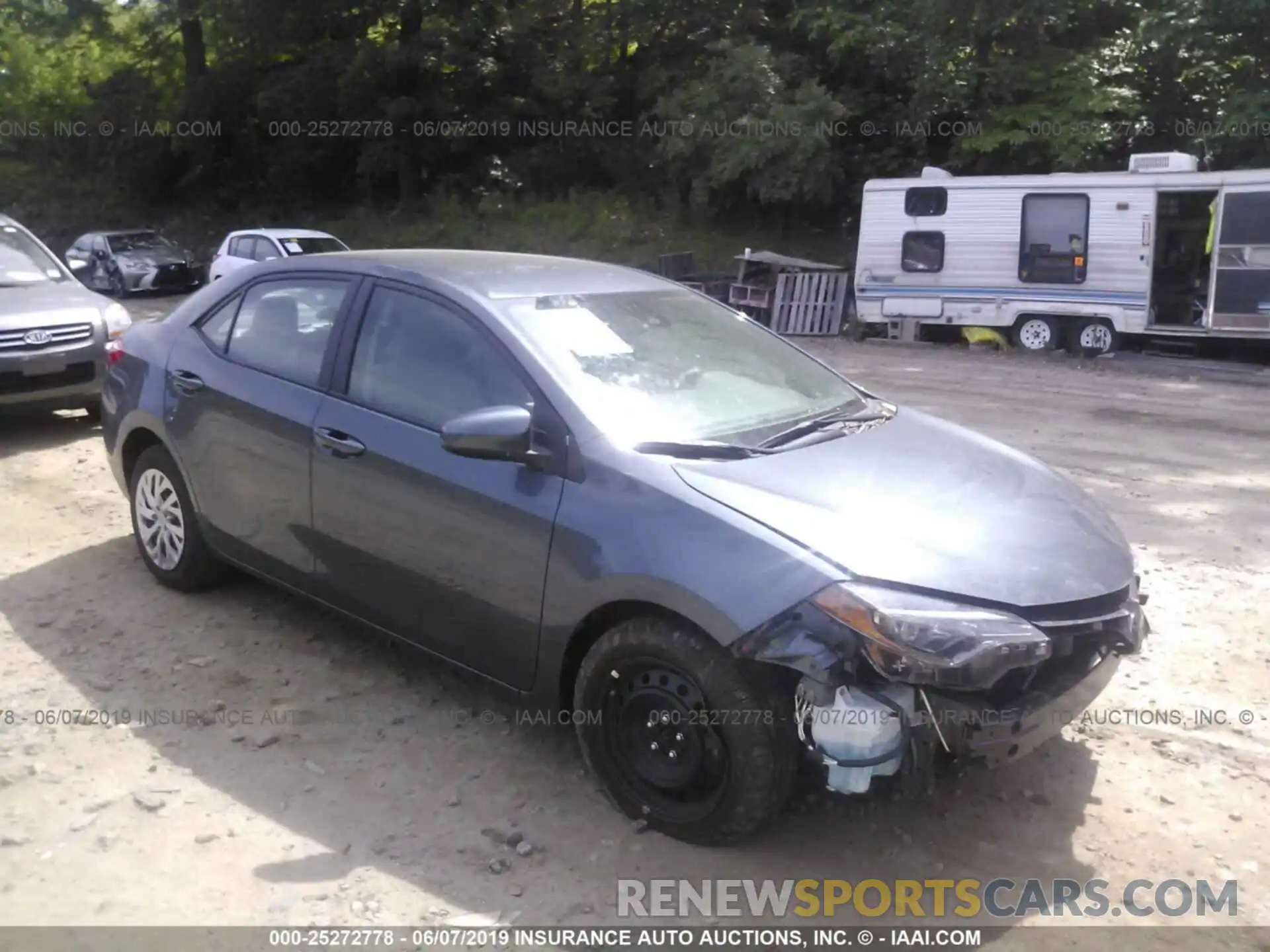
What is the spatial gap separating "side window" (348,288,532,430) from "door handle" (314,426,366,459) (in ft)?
0.47

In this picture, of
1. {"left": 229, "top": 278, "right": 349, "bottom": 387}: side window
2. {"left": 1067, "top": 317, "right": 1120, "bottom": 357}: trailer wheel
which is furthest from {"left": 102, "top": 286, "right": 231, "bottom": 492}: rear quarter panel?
{"left": 1067, "top": 317, "right": 1120, "bottom": 357}: trailer wheel

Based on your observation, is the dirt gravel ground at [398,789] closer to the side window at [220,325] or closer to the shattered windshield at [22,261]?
the side window at [220,325]

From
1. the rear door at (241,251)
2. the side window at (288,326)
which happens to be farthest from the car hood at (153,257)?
the side window at (288,326)

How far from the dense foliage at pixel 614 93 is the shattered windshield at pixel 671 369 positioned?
16.3 metres

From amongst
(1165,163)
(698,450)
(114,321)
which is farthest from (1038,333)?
(698,450)

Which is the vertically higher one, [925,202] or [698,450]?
[925,202]

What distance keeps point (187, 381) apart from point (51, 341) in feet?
12.9

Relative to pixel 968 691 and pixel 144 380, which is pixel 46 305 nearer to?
pixel 144 380

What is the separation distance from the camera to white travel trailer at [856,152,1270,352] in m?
15.6

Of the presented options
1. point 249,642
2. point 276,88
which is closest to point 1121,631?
point 249,642

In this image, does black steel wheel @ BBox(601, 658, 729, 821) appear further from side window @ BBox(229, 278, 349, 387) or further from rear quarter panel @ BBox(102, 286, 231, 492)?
rear quarter panel @ BBox(102, 286, 231, 492)

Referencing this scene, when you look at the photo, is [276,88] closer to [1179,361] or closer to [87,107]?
[87,107]

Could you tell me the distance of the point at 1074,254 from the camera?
54.6 ft

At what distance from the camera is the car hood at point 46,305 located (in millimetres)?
8422
